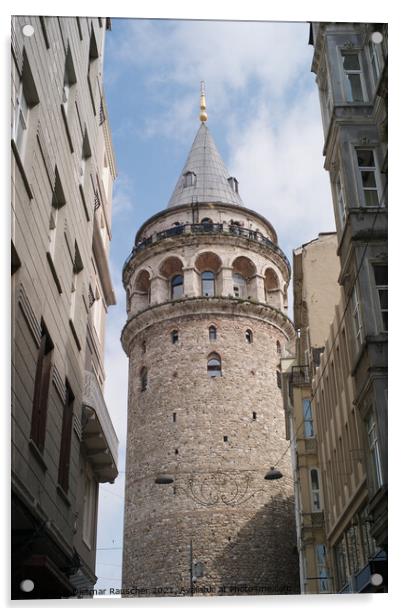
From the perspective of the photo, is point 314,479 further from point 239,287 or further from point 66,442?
point 239,287

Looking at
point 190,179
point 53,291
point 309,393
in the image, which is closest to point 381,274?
point 53,291

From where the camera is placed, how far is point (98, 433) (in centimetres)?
1511

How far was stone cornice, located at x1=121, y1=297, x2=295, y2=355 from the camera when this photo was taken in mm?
32188

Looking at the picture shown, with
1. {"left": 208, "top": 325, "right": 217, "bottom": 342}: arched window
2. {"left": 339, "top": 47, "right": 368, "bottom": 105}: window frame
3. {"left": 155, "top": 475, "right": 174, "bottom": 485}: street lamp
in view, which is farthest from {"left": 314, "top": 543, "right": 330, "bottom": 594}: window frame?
{"left": 208, "top": 325, "right": 217, "bottom": 342}: arched window

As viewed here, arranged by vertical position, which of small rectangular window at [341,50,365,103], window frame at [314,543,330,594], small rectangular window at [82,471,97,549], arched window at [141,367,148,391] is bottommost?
window frame at [314,543,330,594]

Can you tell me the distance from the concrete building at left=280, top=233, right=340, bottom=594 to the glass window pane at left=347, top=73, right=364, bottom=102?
167 inches

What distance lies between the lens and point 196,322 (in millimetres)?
32094

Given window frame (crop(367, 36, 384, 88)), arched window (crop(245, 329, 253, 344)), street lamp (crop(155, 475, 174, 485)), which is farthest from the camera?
arched window (crop(245, 329, 253, 344))

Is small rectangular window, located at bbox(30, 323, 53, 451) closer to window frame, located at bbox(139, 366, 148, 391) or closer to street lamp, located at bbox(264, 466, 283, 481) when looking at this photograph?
street lamp, located at bbox(264, 466, 283, 481)

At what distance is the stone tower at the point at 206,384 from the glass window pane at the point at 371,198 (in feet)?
46.6

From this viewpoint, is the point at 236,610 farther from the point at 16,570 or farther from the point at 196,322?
the point at 196,322

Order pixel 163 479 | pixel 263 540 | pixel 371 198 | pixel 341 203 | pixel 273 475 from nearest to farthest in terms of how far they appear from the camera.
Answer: pixel 371 198 → pixel 341 203 → pixel 273 475 → pixel 263 540 → pixel 163 479

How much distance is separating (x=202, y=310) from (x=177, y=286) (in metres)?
1.75

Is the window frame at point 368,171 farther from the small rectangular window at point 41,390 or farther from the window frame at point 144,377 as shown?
the window frame at point 144,377
